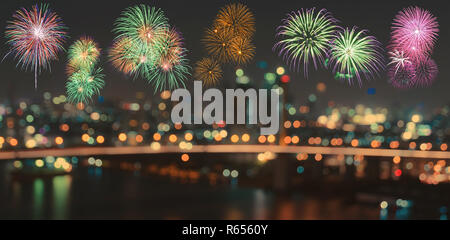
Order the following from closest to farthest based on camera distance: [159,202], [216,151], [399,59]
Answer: [399,59]
[159,202]
[216,151]

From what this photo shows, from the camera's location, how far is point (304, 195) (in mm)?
41656

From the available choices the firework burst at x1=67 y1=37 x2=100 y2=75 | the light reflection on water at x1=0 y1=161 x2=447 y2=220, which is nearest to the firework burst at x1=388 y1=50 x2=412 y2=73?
the firework burst at x1=67 y1=37 x2=100 y2=75

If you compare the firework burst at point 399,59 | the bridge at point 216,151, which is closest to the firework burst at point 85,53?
the firework burst at point 399,59

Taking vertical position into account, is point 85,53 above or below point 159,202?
above

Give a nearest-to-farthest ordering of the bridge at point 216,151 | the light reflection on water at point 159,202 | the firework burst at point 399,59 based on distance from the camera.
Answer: the firework burst at point 399,59 < the bridge at point 216,151 < the light reflection on water at point 159,202

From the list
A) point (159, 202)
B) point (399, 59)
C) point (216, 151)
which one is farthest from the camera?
point (216, 151)

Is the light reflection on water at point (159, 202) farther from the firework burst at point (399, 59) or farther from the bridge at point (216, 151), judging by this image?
the firework burst at point (399, 59)

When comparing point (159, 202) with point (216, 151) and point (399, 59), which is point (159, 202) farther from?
point (399, 59)

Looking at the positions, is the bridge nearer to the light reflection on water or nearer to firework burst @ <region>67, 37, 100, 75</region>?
the light reflection on water

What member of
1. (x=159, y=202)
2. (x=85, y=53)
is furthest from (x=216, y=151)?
(x=85, y=53)

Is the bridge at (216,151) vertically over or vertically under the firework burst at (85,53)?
under

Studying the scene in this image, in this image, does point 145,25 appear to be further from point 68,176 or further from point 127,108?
→ point 127,108

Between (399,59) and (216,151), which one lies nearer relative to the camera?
(399,59)

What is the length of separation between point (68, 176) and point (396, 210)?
30.3 metres
